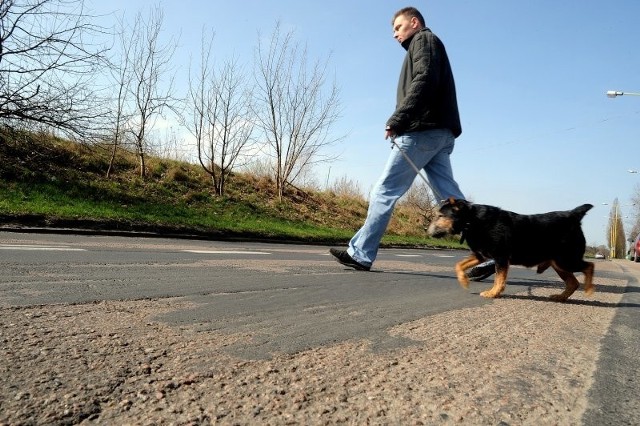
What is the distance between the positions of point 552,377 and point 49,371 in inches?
58.7

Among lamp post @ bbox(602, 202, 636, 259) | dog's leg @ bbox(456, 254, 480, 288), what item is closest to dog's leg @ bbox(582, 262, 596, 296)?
dog's leg @ bbox(456, 254, 480, 288)

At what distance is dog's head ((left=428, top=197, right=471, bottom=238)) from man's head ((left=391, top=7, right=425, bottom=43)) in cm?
193

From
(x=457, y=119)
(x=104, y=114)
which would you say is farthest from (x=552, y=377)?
(x=104, y=114)

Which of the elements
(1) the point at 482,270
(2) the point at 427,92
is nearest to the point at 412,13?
(2) the point at 427,92

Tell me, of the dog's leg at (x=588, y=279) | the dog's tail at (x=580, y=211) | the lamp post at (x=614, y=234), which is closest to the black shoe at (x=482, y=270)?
the dog's leg at (x=588, y=279)

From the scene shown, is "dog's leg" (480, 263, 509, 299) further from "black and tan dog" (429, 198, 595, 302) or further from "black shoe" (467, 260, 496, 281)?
"black shoe" (467, 260, 496, 281)

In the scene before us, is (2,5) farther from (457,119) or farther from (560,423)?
(560,423)

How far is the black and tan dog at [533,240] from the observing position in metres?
3.47

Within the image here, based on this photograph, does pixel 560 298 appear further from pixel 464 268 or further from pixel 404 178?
pixel 404 178

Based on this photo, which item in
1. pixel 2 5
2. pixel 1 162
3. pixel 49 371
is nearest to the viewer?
pixel 49 371

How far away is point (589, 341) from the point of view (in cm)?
203

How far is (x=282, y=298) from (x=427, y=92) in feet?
8.43

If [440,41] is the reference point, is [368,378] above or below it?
below

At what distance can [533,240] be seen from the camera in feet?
11.4
